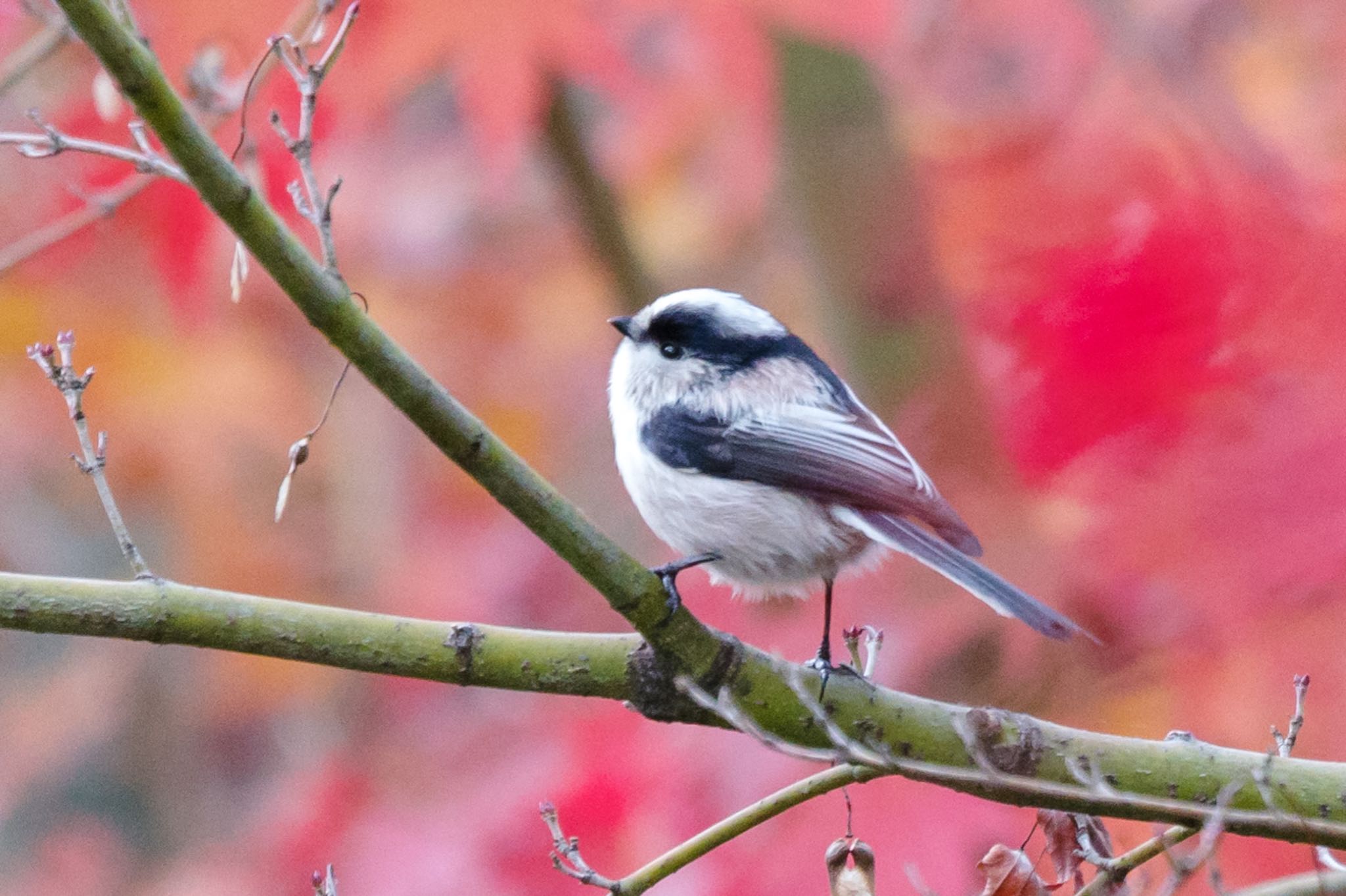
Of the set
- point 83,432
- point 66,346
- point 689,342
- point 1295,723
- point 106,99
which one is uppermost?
point 106,99

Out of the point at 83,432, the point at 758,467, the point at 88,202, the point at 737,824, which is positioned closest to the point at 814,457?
the point at 758,467

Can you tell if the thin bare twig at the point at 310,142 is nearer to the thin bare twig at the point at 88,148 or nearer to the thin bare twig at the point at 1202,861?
the thin bare twig at the point at 88,148

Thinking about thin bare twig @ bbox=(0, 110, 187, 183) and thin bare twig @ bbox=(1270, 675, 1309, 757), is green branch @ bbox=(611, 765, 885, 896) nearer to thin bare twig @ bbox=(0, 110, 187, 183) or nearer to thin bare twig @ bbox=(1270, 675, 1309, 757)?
thin bare twig @ bbox=(1270, 675, 1309, 757)

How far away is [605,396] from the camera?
5559mm

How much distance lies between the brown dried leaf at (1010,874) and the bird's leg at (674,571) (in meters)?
0.54

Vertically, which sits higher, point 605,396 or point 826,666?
point 605,396

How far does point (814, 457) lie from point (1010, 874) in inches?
35.0

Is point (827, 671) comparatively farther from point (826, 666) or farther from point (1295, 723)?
point (1295, 723)

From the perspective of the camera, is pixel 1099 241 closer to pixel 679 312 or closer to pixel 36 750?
pixel 679 312

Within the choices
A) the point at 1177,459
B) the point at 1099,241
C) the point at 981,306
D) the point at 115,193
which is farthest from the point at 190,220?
the point at 1177,459

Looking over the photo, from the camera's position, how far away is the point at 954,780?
1.84 meters

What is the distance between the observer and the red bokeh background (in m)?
2.78

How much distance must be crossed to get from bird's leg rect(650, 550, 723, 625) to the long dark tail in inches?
9.9

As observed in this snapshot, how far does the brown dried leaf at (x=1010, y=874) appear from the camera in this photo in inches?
71.6
